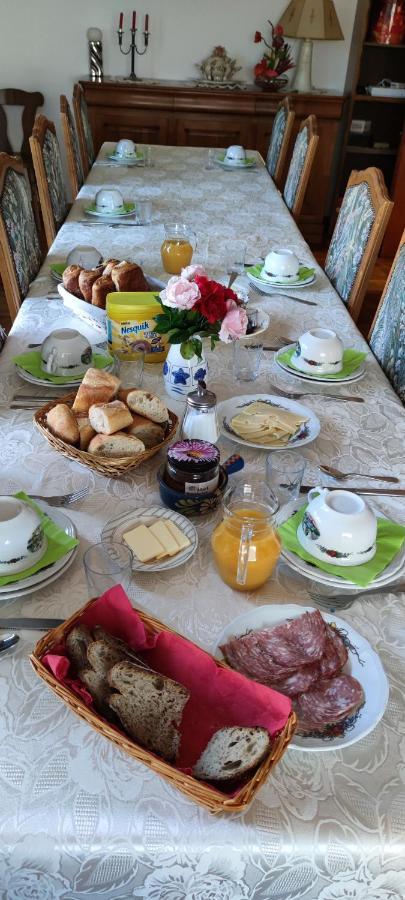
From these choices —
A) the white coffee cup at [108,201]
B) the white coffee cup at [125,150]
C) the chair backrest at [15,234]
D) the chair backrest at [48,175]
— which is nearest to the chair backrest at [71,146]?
the chair backrest at [48,175]

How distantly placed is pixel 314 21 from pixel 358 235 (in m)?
2.34

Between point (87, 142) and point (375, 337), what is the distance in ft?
7.02

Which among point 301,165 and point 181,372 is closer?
point 181,372

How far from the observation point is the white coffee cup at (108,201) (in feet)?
6.93

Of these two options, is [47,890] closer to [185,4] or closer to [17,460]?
[17,460]

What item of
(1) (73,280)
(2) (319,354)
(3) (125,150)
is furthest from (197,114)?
(2) (319,354)

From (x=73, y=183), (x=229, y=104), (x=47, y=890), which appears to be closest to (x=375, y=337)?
(x=47, y=890)

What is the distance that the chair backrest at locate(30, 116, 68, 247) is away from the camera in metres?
2.18

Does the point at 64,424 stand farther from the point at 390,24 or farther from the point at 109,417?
the point at 390,24

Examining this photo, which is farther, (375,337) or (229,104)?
(229,104)

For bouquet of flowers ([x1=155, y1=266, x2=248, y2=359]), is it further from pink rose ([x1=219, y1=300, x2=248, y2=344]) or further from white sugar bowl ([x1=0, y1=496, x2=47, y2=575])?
white sugar bowl ([x1=0, y1=496, x2=47, y2=575])

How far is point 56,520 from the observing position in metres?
0.90

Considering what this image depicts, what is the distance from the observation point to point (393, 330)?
1540 mm

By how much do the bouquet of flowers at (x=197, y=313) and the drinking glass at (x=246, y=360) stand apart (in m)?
0.22
